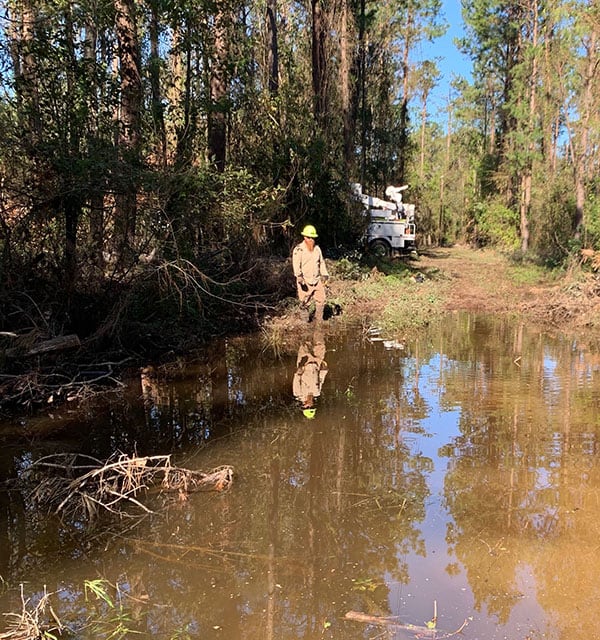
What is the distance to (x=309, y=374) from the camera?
24.0 ft

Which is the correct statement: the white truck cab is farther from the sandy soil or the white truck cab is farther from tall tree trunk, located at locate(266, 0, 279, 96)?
tall tree trunk, located at locate(266, 0, 279, 96)

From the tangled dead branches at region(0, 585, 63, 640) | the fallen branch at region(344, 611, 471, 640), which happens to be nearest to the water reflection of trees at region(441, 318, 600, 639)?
the fallen branch at region(344, 611, 471, 640)

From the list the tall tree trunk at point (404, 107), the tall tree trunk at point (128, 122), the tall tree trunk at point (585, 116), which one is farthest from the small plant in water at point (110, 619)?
the tall tree trunk at point (404, 107)

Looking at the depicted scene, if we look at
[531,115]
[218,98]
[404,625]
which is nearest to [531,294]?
[218,98]

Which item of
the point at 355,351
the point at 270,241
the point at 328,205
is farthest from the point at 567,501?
the point at 328,205

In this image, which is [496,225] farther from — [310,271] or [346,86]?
[310,271]

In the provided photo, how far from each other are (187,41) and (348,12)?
10529 millimetres

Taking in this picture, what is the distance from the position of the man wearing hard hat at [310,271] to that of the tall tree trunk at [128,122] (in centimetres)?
334

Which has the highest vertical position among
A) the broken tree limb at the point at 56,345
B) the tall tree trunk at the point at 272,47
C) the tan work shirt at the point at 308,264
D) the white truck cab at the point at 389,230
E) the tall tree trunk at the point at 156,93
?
the tall tree trunk at the point at 272,47

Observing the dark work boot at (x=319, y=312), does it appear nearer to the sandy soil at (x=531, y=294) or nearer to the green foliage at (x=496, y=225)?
the sandy soil at (x=531, y=294)

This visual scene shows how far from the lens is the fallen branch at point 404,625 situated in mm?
2666

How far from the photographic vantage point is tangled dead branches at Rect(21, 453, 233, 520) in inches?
151

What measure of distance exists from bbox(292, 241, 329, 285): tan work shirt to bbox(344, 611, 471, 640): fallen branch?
25.3ft

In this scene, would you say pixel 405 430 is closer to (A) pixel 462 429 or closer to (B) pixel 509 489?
(A) pixel 462 429
